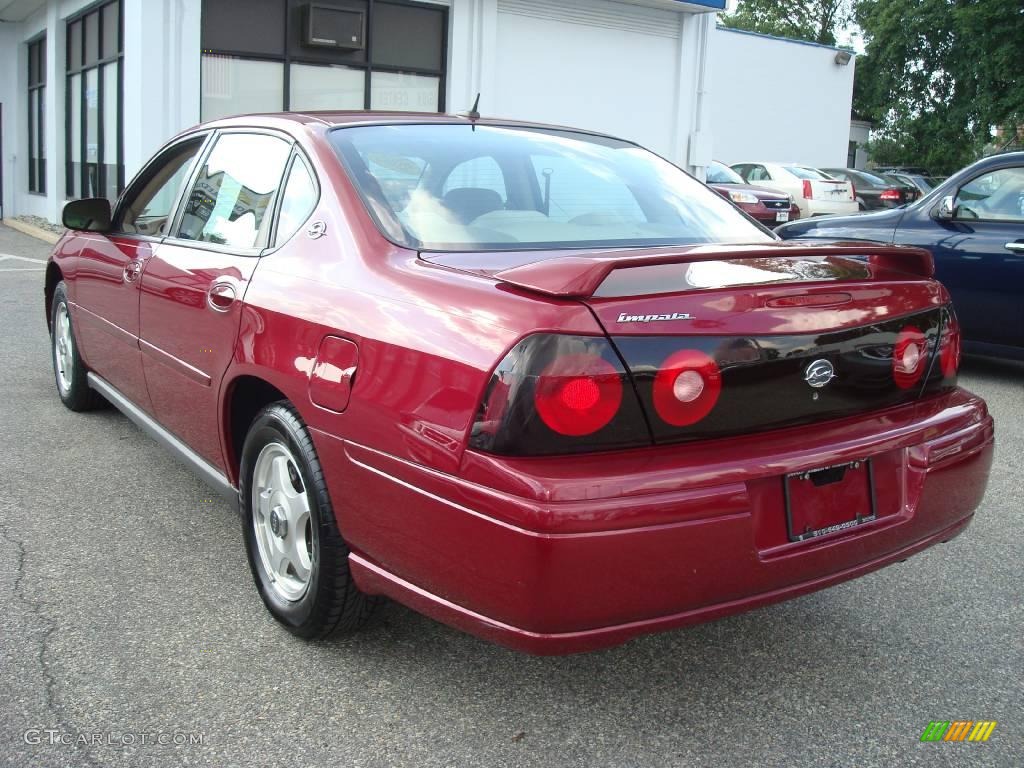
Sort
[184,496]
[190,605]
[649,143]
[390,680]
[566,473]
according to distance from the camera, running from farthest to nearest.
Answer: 1. [649,143]
2. [184,496]
3. [190,605]
4. [390,680]
5. [566,473]

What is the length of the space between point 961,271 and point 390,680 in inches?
212

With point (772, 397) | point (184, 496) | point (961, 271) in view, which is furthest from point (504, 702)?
point (961, 271)

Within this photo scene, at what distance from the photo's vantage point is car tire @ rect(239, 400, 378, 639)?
2.66 m

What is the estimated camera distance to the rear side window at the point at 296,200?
9.89ft

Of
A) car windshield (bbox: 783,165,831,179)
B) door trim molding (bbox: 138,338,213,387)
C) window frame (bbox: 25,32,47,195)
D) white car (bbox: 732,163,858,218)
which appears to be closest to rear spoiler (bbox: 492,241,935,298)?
door trim molding (bbox: 138,338,213,387)

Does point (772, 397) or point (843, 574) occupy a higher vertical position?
point (772, 397)

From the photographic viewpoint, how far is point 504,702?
8.58 feet

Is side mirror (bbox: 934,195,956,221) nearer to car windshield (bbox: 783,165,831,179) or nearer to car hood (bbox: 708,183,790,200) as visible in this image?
car hood (bbox: 708,183,790,200)

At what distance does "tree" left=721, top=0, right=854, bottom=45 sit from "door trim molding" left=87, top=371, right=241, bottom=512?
59475 millimetres

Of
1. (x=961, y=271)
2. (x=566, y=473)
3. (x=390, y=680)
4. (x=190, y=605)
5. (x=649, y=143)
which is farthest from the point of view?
(x=649, y=143)

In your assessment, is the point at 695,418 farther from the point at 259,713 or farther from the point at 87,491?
the point at 87,491

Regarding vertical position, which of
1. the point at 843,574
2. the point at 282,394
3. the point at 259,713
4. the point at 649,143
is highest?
the point at 649,143

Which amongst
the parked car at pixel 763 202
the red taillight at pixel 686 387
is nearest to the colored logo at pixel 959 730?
the red taillight at pixel 686 387

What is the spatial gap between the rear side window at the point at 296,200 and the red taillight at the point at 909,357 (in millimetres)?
1634
